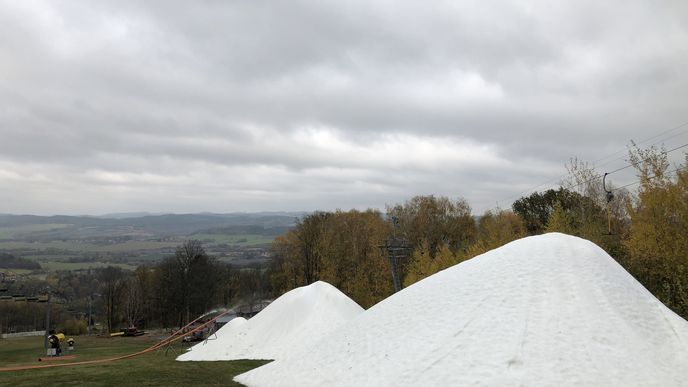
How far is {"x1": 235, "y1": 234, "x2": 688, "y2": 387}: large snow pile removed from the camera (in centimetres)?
1227

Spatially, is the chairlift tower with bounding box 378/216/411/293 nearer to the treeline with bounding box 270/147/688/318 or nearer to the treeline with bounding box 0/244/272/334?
the treeline with bounding box 270/147/688/318

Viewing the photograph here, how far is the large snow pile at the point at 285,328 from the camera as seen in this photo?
2975 cm

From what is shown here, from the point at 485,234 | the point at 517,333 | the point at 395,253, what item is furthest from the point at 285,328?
the point at 485,234

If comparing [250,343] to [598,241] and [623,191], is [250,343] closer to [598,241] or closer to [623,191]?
[598,241]

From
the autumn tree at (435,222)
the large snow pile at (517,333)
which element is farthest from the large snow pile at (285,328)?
the autumn tree at (435,222)

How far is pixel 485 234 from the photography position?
190 ft

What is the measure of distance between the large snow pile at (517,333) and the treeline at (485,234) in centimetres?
1446

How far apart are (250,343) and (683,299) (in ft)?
81.9

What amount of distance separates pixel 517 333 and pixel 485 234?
4608 cm

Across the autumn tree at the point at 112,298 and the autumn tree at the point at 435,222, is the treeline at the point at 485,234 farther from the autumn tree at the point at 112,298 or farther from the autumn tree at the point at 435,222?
the autumn tree at the point at 112,298

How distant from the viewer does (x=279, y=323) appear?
3225 centimetres

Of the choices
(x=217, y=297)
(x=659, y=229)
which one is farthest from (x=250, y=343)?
(x=217, y=297)

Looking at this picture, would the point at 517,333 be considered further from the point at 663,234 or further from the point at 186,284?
the point at 186,284

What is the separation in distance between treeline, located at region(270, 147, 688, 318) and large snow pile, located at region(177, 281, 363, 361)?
13.1 metres
